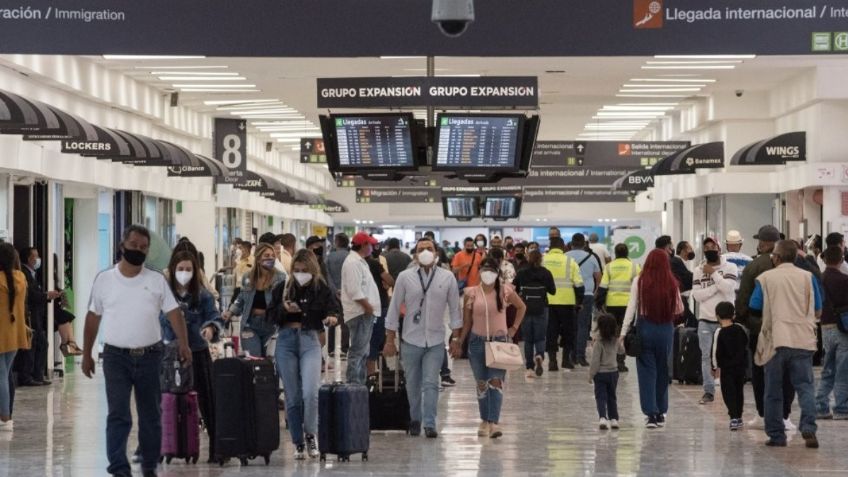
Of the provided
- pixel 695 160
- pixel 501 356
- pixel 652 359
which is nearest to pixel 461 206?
pixel 695 160

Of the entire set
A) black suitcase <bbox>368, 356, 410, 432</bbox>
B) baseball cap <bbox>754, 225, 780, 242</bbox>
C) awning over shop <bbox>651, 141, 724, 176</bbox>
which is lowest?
black suitcase <bbox>368, 356, 410, 432</bbox>

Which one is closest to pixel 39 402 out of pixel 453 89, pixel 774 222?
pixel 453 89

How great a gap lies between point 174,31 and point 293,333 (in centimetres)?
261

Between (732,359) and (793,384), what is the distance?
3.78ft

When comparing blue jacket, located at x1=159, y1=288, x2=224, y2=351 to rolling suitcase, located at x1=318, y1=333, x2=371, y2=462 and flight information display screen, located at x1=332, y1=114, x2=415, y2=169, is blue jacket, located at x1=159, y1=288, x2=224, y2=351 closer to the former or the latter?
rolling suitcase, located at x1=318, y1=333, x2=371, y2=462

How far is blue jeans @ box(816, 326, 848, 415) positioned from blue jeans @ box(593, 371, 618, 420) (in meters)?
2.16

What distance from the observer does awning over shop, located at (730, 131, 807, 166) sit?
22.8 metres

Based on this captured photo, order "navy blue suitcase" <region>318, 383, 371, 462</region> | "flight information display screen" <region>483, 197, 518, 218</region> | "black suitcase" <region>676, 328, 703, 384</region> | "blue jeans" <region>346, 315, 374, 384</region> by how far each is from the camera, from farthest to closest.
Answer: "flight information display screen" <region>483, 197, 518, 218</region>, "black suitcase" <region>676, 328, 703, 384</region>, "blue jeans" <region>346, 315, 374, 384</region>, "navy blue suitcase" <region>318, 383, 371, 462</region>

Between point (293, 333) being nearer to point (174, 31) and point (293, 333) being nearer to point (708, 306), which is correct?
point (174, 31)

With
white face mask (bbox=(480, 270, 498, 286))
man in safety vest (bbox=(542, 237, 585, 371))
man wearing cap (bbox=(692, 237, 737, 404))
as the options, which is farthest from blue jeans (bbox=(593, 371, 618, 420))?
man in safety vest (bbox=(542, 237, 585, 371))

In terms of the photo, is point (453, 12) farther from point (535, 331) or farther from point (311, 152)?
point (311, 152)

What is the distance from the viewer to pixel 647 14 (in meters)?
12.4

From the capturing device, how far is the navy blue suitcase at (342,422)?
11547 millimetres

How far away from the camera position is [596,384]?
13742 mm
